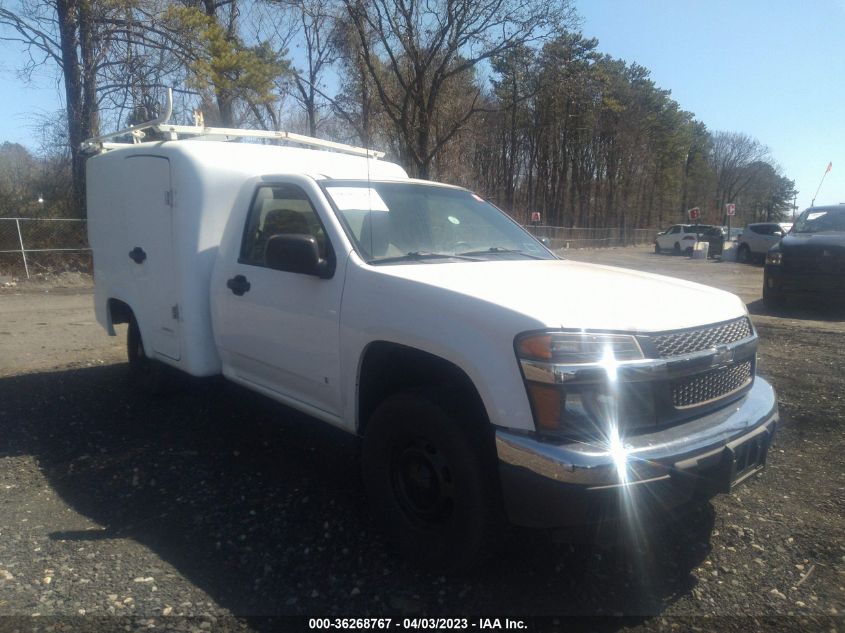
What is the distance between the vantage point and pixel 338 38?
2109 centimetres

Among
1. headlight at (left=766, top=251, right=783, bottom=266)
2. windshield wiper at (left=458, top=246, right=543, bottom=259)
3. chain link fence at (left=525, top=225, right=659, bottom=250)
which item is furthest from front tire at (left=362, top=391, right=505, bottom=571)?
chain link fence at (left=525, top=225, right=659, bottom=250)

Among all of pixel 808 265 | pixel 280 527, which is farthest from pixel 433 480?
pixel 808 265

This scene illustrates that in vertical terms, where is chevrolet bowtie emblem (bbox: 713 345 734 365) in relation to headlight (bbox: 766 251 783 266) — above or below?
below

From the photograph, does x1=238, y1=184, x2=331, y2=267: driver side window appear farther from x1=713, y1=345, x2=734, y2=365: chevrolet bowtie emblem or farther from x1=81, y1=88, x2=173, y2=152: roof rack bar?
x1=713, y1=345, x2=734, y2=365: chevrolet bowtie emblem

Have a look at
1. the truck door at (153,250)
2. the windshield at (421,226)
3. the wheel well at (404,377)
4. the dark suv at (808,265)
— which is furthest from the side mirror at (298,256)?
the dark suv at (808,265)

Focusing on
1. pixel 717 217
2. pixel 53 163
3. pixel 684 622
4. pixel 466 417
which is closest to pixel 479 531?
pixel 466 417

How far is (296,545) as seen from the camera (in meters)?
3.38

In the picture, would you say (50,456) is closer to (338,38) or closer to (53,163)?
(53,163)

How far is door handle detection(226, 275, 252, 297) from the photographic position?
4254 mm

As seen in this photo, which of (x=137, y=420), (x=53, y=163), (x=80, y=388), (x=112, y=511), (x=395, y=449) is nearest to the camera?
(x=395, y=449)

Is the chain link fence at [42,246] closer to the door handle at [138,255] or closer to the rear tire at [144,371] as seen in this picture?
the rear tire at [144,371]

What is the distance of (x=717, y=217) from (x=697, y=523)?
277 feet

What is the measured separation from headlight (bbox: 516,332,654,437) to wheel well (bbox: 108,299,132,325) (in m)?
4.43

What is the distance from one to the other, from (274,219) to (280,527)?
6.39 ft
